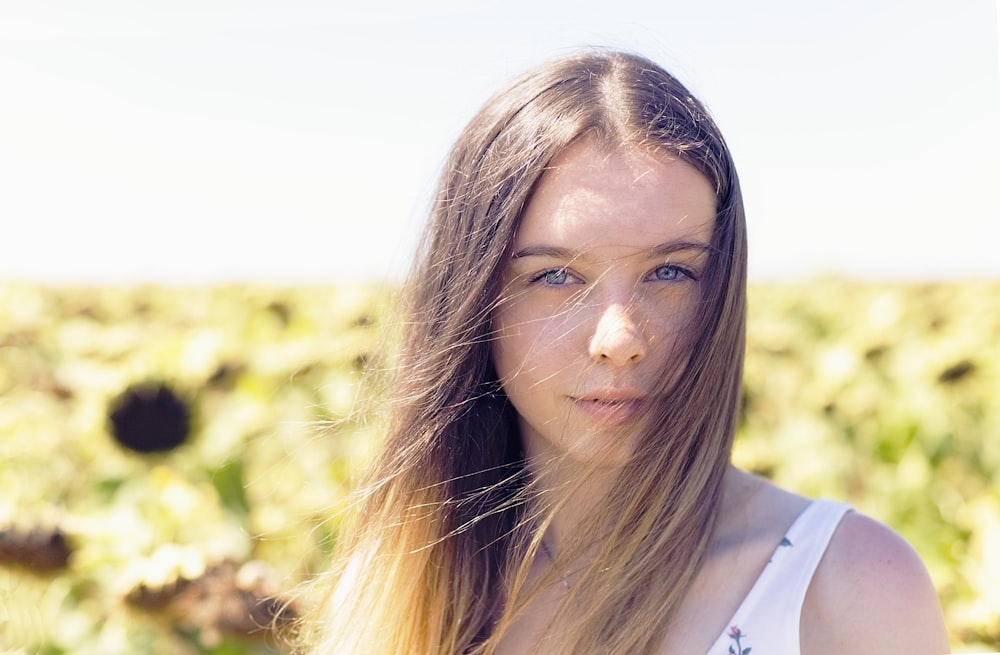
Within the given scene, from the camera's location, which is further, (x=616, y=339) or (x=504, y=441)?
(x=504, y=441)

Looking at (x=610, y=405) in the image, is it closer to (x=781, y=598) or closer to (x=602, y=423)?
(x=602, y=423)

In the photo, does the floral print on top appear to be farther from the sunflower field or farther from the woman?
the sunflower field

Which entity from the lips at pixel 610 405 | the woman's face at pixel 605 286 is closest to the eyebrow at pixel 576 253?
the woman's face at pixel 605 286

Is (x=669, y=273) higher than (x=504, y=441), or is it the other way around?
(x=669, y=273)

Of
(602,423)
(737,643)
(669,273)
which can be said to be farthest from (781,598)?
(669,273)

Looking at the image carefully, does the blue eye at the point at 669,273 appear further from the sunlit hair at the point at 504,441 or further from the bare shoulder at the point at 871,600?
the bare shoulder at the point at 871,600

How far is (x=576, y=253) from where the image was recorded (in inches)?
44.5

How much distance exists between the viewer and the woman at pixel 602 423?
1128mm

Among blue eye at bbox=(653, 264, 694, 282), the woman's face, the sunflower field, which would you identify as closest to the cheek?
the woman's face

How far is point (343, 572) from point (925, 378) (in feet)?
5.55

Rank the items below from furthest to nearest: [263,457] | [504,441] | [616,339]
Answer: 1. [263,457]
2. [504,441]
3. [616,339]

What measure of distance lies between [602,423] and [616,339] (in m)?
0.13

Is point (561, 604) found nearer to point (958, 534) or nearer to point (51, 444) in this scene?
point (958, 534)

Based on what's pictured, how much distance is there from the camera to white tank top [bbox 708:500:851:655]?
3.74ft
